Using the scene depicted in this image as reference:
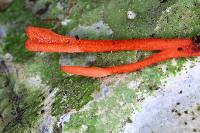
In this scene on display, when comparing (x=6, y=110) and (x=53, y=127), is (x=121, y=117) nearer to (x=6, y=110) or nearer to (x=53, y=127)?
(x=53, y=127)

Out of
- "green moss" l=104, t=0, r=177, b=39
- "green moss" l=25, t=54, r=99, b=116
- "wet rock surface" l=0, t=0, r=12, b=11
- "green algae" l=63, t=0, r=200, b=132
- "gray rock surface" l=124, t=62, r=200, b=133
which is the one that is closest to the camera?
"gray rock surface" l=124, t=62, r=200, b=133

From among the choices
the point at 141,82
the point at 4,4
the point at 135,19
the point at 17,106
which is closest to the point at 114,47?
the point at 141,82

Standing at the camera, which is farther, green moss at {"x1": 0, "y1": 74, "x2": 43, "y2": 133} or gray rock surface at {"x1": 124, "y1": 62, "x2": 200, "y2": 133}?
green moss at {"x1": 0, "y1": 74, "x2": 43, "y2": 133}

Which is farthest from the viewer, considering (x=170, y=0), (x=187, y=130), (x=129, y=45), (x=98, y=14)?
(x=98, y=14)

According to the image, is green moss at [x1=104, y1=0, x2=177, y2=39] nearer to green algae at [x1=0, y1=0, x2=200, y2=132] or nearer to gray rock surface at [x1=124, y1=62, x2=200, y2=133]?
green algae at [x1=0, y1=0, x2=200, y2=132]

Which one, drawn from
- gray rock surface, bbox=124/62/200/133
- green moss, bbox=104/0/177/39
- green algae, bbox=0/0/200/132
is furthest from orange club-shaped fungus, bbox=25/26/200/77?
green moss, bbox=104/0/177/39

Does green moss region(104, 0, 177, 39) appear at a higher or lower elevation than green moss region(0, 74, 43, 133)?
higher

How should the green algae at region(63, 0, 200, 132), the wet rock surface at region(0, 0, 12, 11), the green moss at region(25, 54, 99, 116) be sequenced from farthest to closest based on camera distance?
the wet rock surface at region(0, 0, 12, 11), the green moss at region(25, 54, 99, 116), the green algae at region(63, 0, 200, 132)

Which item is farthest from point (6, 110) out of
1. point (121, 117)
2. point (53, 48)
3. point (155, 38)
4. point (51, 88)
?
point (155, 38)
